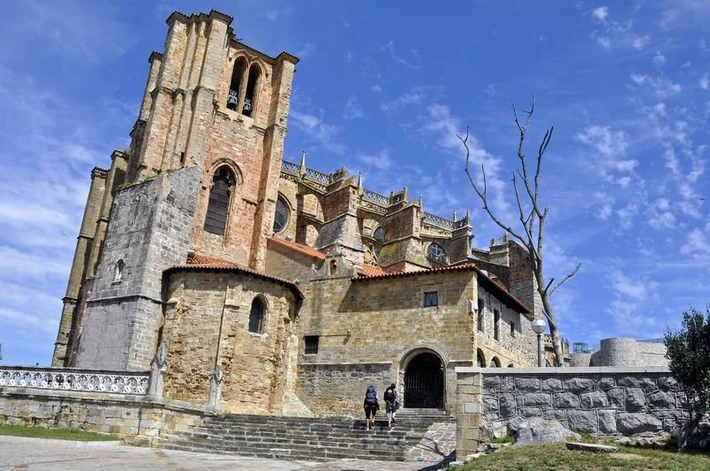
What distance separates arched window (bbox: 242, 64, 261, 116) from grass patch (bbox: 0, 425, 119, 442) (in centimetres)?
2018

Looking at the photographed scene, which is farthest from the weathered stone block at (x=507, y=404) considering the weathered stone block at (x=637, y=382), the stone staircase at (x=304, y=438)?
the stone staircase at (x=304, y=438)

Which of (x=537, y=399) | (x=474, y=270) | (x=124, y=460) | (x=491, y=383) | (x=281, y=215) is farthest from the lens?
(x=281, y=215)

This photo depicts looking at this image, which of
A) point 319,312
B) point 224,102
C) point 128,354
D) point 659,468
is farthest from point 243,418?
point 224,102

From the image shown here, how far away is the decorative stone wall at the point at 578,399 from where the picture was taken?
34.0ft

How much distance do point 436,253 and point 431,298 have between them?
1735 centimetres

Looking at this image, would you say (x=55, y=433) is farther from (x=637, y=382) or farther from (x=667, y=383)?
(x=667, y=383)

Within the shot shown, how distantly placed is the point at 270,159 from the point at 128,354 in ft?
43.2

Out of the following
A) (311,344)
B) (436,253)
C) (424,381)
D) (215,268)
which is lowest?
(424,381)

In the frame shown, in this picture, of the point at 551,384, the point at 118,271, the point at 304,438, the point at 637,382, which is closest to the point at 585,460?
the point at 551,384

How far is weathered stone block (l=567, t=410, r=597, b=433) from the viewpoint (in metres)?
10.6

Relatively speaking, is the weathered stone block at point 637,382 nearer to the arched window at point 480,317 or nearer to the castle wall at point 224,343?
the arched window at point 480,317

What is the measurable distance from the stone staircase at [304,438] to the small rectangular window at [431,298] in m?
5.26

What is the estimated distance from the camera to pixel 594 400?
423 inches

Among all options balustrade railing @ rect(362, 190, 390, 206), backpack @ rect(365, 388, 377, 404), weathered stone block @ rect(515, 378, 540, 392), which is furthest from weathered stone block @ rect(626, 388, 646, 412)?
balustrade railing @ rect(362, 190, 390, 206)
